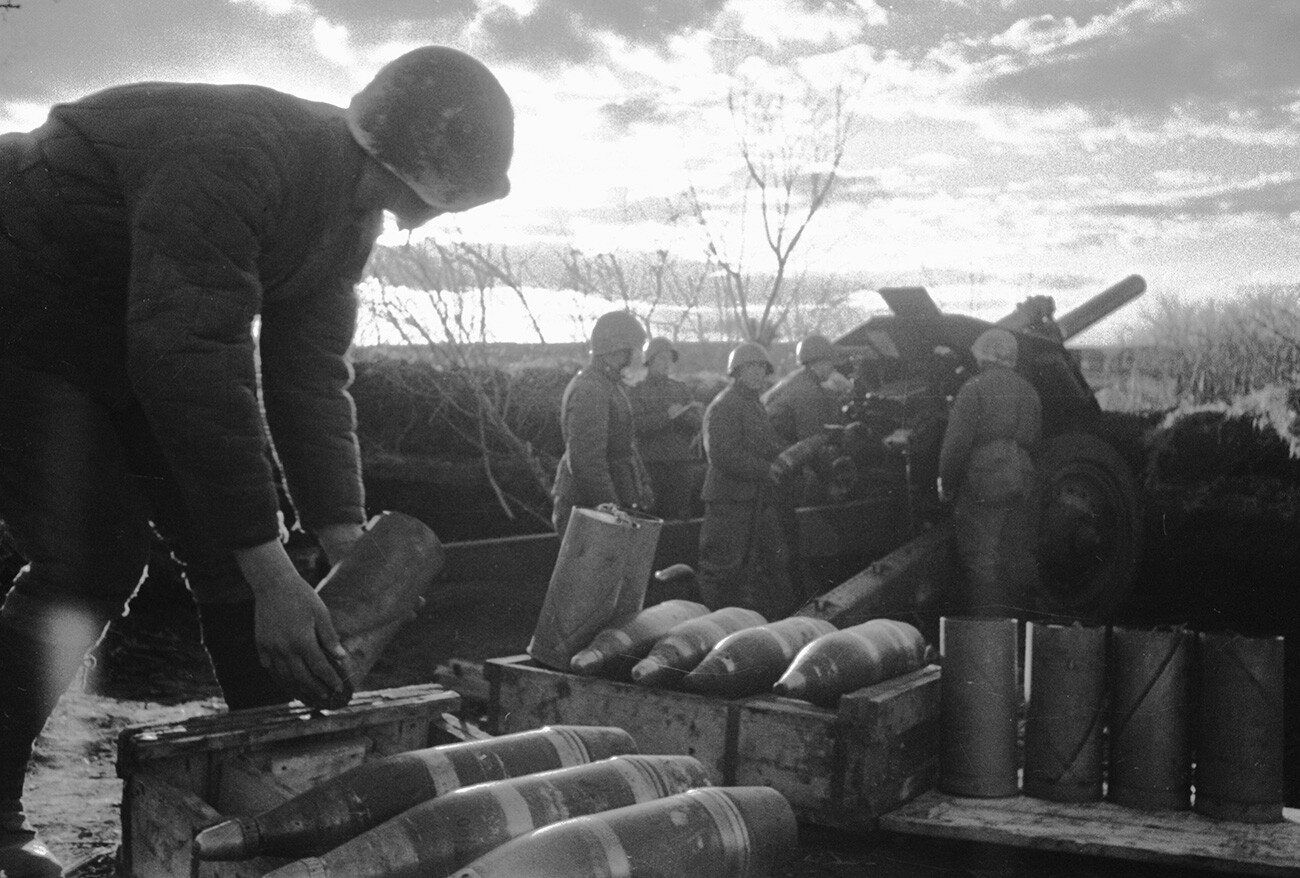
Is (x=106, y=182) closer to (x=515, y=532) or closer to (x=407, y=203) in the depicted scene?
(x=407, y=203)

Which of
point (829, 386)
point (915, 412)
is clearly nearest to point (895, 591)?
point (915, 412)

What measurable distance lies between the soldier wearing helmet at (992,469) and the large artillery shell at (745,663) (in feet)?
11.4

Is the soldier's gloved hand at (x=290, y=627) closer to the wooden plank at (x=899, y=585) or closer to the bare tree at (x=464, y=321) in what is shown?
the wooden plank at (x=899, y=585)

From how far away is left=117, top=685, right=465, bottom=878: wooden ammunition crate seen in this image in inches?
91.3

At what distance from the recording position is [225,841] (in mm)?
2012

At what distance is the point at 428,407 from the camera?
11039mm

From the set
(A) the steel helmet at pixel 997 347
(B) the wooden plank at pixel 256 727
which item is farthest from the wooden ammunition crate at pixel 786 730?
(A) the steel helmet at pixel 997 347

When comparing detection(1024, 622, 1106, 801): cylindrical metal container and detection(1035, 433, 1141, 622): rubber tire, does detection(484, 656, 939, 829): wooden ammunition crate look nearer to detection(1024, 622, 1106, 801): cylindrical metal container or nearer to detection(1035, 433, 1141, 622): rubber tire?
detection(1024, 622, 1106, 801): cylindrical metal container

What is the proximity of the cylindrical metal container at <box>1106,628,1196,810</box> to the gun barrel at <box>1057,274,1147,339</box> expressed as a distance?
578 cm

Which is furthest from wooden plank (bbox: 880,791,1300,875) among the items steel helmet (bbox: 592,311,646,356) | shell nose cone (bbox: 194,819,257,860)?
steel helmet (bbox: 592,311,646,356)

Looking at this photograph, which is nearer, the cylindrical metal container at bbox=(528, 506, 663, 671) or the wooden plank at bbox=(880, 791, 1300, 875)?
the wooden plank at bbox=(880, 791, 1300, 875)

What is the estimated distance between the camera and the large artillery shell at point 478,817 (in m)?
1.96

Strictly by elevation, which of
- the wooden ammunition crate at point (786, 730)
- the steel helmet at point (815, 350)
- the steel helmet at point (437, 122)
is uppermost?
the steel helmet at point (437, 122)

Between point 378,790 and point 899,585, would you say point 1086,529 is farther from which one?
point 378,790
